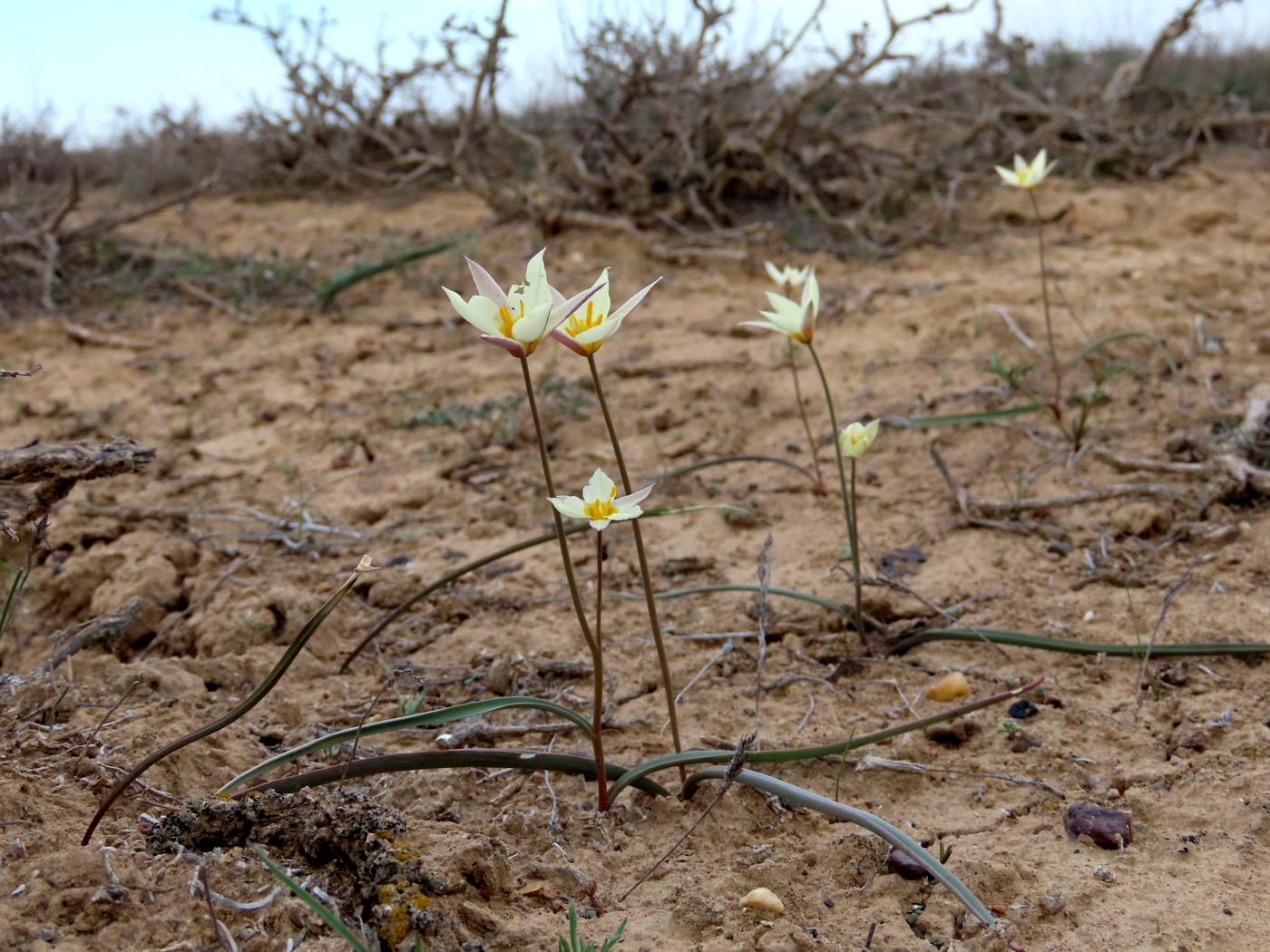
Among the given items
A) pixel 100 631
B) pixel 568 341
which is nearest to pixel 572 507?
pixel 568 341

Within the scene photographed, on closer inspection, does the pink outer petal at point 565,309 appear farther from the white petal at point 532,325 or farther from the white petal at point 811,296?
the white petal at point 811,296

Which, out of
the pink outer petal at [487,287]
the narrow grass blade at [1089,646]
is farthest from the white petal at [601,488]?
the narrow grass blade at [1089,646]

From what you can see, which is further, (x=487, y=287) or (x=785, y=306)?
(x=785, y=306)

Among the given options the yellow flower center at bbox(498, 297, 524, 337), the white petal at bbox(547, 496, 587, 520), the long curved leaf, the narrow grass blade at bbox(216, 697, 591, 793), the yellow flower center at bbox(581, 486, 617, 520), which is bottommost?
the long curved leaf

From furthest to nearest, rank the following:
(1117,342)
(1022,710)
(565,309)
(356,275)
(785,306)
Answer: (356,275) → (1117,342) → (785,306) → (1022,710) → (565,309)

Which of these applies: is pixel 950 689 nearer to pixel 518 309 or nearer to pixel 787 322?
pixel 787 322

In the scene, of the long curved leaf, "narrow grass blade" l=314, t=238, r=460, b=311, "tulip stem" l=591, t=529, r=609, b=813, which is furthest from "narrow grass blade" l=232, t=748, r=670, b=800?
"narrow grass blade" l=314, t=238, r=460, b=311

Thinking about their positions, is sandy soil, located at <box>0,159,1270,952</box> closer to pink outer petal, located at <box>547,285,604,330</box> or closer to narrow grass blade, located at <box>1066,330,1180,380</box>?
narrow grass blade, located at <box>1066,330,1180,380</box>
